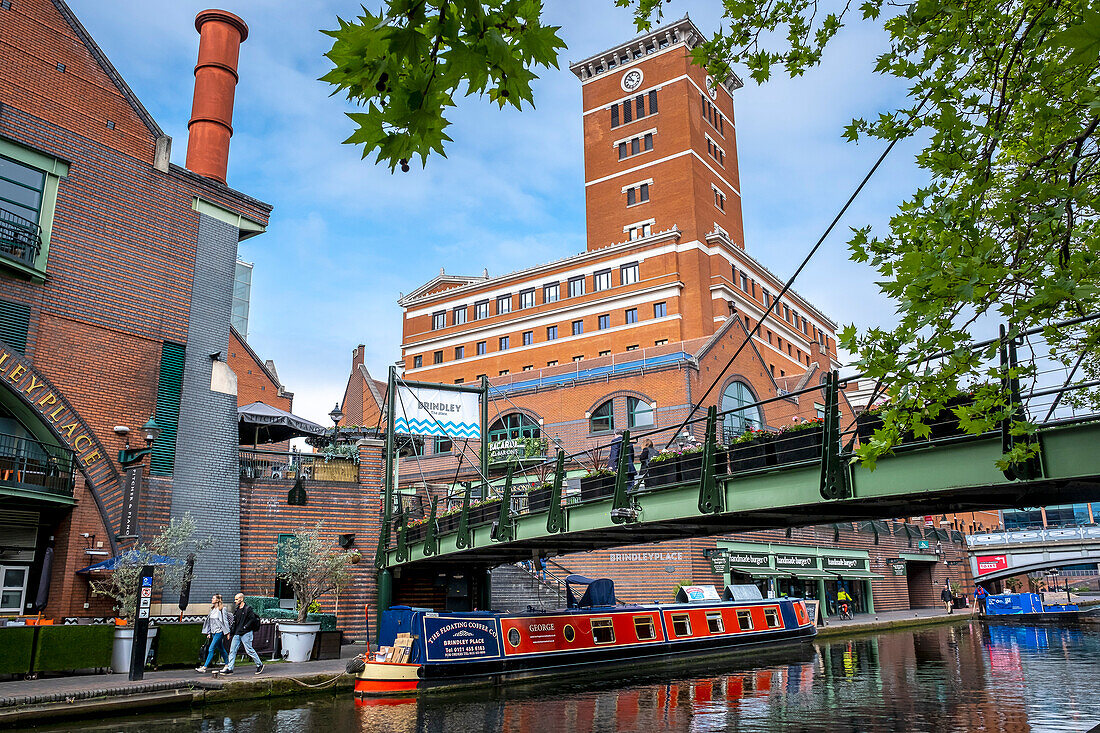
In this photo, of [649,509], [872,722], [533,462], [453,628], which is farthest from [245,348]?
[872,722]

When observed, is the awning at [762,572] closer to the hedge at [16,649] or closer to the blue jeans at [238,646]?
the blue jeans at [238,646]

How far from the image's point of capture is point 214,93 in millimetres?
30750

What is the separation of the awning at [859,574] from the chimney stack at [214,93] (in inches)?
1274

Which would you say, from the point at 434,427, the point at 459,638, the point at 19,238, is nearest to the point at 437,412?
the point at 434,427

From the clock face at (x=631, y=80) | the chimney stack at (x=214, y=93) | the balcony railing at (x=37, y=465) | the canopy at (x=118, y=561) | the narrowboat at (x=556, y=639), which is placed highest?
the clock face at (x=631, y=80)

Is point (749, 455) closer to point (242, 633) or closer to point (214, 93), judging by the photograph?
point (242, 633)

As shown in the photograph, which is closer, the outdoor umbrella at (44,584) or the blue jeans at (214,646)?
the blue jeans at (214,646)

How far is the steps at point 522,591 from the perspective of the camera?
28.3 meters

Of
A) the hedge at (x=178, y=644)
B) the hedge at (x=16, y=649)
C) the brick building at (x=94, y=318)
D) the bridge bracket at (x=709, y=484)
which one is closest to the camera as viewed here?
the bridge bracket at (x=709, y=484)

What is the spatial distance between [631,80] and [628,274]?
15284 mm

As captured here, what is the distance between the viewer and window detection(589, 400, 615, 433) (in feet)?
131

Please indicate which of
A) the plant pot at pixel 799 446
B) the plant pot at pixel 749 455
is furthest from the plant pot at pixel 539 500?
the plant pot at pixel 799 446

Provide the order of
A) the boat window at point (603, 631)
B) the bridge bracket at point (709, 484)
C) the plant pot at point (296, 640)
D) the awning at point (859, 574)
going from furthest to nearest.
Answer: the awning at point (859, 574) → the boat window at point (603, 631) → the plant pot at point (296, 640) → the bridge bracket at point (709, 484)

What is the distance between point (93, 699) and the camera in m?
13.6
